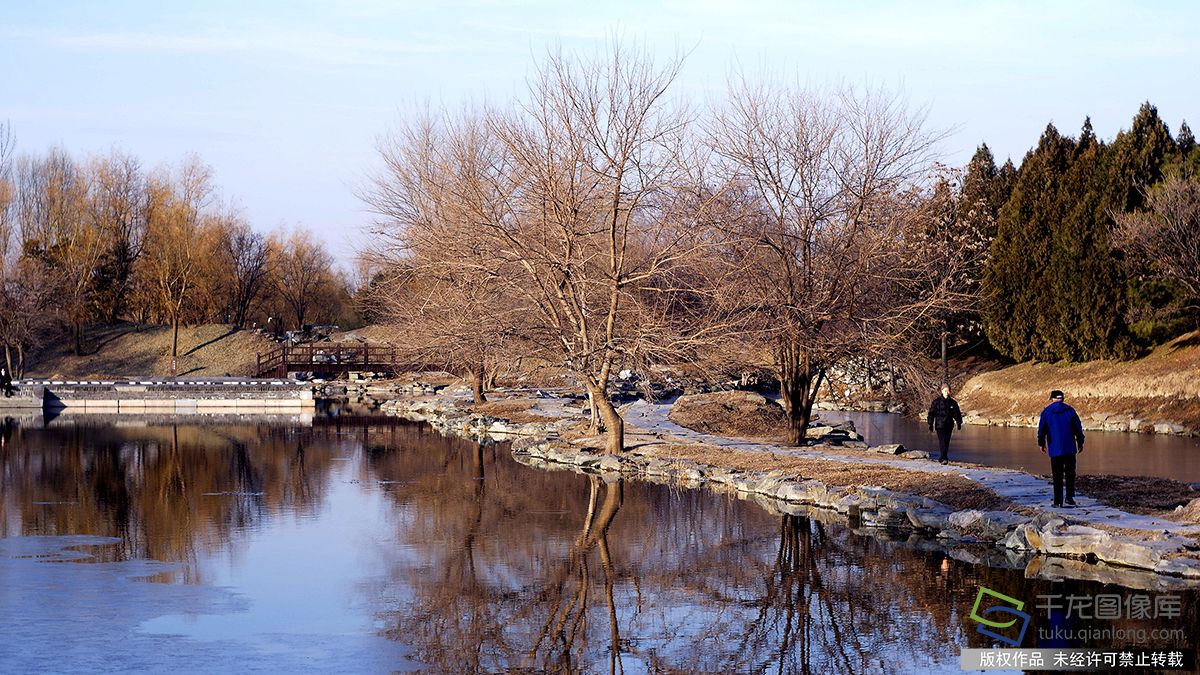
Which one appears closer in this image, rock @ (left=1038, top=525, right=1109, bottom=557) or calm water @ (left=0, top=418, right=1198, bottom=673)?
calm water @ (left=0, top=418, right=1198, bottom=673)

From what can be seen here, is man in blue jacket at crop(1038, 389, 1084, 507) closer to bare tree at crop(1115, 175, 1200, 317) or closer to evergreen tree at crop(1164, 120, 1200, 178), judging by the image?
bare tree at crop(1115, 175, 1200, 317)

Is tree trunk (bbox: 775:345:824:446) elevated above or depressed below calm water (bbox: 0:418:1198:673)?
above

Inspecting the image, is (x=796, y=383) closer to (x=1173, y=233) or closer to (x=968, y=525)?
(x=968, y=525)

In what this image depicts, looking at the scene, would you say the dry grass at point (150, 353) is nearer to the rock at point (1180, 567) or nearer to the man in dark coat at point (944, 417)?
the man in dark coat at point (944, 417)

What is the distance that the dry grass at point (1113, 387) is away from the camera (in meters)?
39.7

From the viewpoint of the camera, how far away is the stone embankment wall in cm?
1354

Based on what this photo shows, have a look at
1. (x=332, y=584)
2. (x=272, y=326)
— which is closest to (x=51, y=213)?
(x=272, y=326)

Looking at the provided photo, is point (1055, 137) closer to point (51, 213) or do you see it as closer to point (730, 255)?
point (730, 255)

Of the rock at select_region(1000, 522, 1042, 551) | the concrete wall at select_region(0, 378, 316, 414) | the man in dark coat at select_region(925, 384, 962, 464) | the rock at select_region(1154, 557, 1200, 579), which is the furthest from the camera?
the concrete wall at select_region(0, 378, 316, 414)

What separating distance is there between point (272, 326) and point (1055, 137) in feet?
168

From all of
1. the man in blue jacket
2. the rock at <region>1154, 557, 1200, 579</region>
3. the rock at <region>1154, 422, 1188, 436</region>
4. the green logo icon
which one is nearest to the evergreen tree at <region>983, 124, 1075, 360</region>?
the rock at <region>1154, 422, 1188, 436</region>

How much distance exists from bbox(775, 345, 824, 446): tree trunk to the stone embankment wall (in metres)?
1.76

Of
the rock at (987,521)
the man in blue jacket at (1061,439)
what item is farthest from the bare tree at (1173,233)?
the rock at (987,521)

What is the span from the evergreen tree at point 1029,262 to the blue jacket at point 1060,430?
30.8 meters
